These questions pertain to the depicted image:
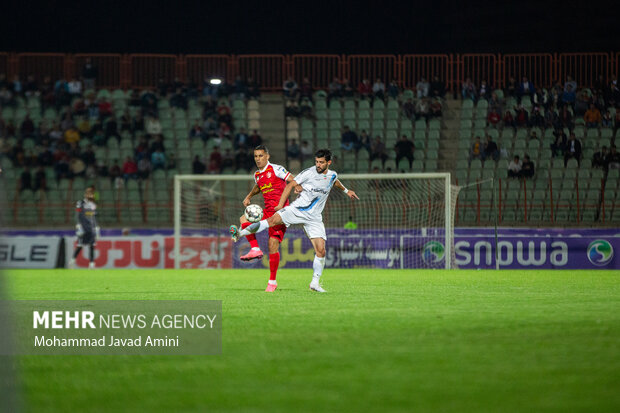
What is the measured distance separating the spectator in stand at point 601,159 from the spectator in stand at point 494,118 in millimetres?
3486

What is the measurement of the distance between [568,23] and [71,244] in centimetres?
1781

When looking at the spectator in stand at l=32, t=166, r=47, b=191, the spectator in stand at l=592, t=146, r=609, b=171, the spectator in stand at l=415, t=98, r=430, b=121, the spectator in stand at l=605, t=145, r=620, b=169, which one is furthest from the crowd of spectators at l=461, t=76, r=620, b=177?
the spectator in stand at l=32, t=166, r=47, b=191

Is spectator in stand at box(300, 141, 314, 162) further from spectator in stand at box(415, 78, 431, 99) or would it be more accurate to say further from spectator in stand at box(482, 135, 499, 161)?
spectator in stand at box(482, 135, 499, 161)

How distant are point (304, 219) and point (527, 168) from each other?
1406cm

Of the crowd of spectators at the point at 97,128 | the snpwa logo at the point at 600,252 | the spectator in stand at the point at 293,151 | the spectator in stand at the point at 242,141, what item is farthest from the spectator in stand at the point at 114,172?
the snpwa logo at the point at 600,252

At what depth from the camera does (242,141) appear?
2506 centimetres

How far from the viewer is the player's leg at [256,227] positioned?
32.4ft

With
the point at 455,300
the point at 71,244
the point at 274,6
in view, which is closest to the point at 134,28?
the point at 274,6

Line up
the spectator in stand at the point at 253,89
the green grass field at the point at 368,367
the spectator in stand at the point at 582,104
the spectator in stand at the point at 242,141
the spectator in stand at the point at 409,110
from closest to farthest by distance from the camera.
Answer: the green grass field at the point at 368,367, the spectator in stand at the point at 242,141, the spectator in stand at the point at 582,104, the spectator in stand at the point at 409,110, the spectator in stand at the point at 253,89

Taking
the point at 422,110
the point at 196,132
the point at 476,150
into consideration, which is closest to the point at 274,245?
the point at 476,150

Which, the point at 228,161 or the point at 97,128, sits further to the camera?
the point at 97,128

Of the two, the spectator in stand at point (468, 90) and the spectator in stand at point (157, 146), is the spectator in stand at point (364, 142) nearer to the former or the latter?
the spectator in stand at point (468, 90)

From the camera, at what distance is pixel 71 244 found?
70.2 ft

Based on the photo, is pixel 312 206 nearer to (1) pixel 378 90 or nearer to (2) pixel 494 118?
(2) pixel 494 118
